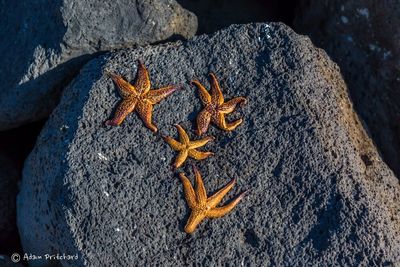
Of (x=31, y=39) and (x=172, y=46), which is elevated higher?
(x=172, y=46)

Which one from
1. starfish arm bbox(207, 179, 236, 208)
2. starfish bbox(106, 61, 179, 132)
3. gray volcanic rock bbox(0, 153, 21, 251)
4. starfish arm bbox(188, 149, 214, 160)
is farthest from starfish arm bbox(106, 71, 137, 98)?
gray volcanic rock bbox(0, 153, 21, 251)

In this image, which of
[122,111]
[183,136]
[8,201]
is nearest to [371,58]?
[183,136]

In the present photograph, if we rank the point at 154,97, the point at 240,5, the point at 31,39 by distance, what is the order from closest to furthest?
the point at 154,97 < the point at 31,39 < the point at 240,5

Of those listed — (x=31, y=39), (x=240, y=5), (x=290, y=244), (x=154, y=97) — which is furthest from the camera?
(x=240, y=5)

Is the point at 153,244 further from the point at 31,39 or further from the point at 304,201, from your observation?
the point at 31,39

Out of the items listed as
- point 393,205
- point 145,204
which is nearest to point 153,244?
point 145,204

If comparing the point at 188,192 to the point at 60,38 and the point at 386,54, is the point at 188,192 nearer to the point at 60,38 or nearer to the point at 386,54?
the point at 60,38
